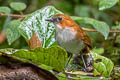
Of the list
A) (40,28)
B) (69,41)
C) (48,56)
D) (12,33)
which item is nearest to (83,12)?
(12,33)

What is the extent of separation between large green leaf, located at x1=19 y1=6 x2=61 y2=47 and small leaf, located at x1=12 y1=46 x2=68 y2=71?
1.34 feet

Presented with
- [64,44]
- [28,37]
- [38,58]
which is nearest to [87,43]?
[64,44]

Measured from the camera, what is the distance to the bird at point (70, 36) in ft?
7.85

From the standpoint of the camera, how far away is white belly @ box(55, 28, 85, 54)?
93.7 inches

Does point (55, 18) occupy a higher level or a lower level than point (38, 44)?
higher

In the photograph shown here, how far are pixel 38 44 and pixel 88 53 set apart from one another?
17.0 inches

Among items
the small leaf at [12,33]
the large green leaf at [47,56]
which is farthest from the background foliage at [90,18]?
the large green leaf at [47,56]

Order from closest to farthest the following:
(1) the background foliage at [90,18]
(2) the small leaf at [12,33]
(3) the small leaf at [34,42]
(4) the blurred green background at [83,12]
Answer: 1. (3) the small leaf at [34,42]
2. (2) the small leaf at [12,33]
3. (1) the background foliage at [90,18]
4. (4) the blurred green background at [83,12]

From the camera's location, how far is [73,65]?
2.34 metres

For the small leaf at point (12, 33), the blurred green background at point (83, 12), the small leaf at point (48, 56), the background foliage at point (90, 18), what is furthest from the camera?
the blurred green background at point (83, 12)

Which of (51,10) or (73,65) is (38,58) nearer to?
(73,65)

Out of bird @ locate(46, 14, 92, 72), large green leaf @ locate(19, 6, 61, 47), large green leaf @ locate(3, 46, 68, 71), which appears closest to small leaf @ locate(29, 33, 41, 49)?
large green leaf @ locate(19, 6, 61, 47)

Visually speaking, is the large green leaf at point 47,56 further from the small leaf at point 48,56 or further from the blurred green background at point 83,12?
the blurred green background at point 83,12

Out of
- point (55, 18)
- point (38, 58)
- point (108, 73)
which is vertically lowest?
point (108, 73)
